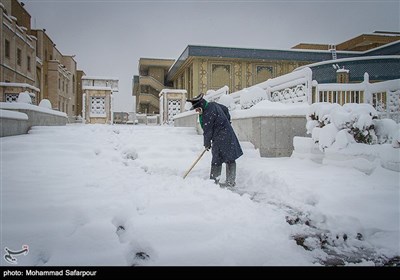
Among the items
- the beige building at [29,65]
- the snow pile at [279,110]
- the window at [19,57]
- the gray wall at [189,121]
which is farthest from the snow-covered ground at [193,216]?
the window at [19,57]

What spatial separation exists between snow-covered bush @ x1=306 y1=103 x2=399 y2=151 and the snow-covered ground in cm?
53

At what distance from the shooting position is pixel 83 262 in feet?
6.84

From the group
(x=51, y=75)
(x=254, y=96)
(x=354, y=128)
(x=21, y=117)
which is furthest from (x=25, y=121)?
(x=51, y=75)

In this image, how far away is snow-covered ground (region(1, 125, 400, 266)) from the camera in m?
2.25

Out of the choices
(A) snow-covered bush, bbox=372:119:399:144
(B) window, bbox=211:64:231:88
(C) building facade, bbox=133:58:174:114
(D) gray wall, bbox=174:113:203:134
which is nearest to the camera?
(A) snow-covered bush, bbox=372:119:399:144

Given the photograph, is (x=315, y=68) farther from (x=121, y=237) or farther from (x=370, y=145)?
(x=121, y=237)

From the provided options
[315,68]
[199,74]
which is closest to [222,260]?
[315,68]

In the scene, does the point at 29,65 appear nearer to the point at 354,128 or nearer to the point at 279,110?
the point at 279,110

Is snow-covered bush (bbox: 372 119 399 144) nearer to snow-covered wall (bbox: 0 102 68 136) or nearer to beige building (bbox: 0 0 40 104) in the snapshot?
snow-covered wall (bbox: 0 102 68 136)

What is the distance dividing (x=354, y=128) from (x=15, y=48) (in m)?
23.5

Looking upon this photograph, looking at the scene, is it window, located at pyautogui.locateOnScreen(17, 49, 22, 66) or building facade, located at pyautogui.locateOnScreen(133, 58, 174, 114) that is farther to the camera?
building facade, located at pyautogui.locateOnScreen(133, 58, 174, 114)
